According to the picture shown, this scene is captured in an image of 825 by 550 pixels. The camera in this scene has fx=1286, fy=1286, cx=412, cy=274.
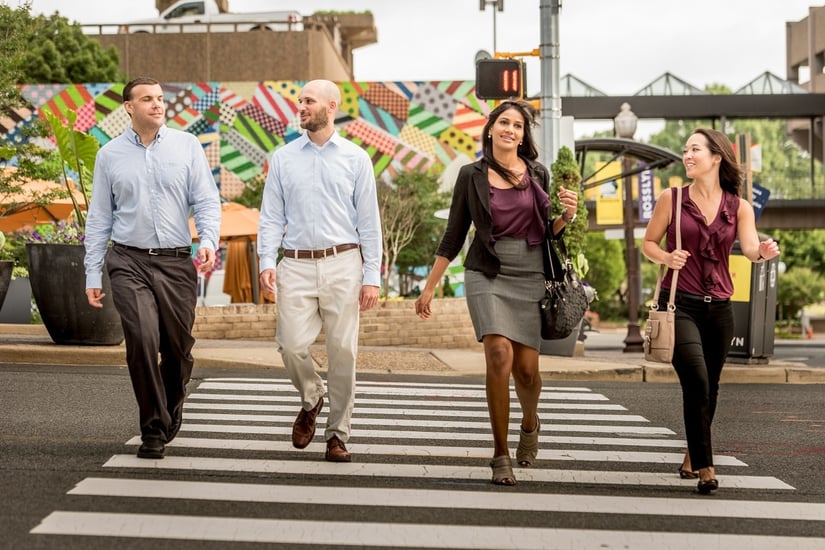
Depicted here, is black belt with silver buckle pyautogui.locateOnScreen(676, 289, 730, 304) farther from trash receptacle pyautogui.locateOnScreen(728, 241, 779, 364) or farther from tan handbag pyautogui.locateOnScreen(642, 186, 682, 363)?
trash receptacle pyautogui.locateOnScreen(728, 241, 779, 364)

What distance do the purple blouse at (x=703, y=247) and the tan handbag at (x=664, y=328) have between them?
3 cm

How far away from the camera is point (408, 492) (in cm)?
616

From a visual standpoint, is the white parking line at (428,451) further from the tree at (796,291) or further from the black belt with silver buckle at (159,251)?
the tree at (796,291)

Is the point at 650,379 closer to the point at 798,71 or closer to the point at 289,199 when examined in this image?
the point at 289,199

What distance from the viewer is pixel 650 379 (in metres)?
13.6

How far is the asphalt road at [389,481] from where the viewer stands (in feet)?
17.2

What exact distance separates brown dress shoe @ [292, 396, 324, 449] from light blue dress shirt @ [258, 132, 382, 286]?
795 mm

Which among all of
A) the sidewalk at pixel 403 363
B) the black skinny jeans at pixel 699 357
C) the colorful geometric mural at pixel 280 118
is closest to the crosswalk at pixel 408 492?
the black skinny jeans at pixel 699 357

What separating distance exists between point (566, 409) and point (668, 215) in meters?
3.75

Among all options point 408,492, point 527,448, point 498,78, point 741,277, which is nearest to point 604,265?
point 741,277

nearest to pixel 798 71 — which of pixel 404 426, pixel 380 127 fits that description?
pixel 380 127

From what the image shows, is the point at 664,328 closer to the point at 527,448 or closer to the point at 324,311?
the point at 527,448

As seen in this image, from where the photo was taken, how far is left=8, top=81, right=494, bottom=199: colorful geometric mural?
137 ft

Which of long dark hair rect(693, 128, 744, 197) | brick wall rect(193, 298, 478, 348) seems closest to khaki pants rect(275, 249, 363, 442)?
long dark hair rect(693, 128, 744, 197)
